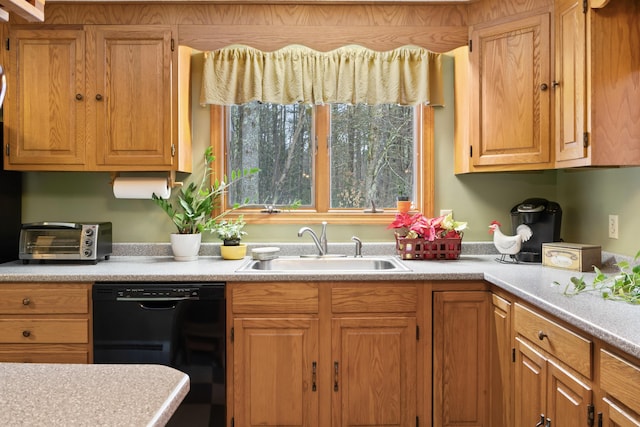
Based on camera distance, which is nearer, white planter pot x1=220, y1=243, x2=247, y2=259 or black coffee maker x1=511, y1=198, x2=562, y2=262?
black coffee maker x1=511, y1=198, x2=562, y2=262

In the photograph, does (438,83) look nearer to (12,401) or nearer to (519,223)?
(519,223)

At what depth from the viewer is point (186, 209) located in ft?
9.29

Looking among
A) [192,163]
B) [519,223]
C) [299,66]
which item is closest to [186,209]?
[192,163]

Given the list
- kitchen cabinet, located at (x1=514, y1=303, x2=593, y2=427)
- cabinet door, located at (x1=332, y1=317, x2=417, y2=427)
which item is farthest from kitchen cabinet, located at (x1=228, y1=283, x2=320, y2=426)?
kitchen cabinet, located at (x1=514, y1=303, x2=593, y2=427)

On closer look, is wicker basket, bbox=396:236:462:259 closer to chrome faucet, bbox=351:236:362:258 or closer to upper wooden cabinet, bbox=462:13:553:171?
chrome faucet, bbox=351:236:362:258

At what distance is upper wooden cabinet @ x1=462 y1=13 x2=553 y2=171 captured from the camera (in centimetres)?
253

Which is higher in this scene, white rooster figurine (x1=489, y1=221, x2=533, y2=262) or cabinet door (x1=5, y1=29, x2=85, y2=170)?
cabinet door (x1=5, y1=29, x2=85, y2=170)

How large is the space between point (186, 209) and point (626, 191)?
219cm

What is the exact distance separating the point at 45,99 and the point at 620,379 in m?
2.79

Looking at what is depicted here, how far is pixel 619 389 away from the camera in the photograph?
1.31 m

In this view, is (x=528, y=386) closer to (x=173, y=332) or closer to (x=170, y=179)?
(x=173, y=332)

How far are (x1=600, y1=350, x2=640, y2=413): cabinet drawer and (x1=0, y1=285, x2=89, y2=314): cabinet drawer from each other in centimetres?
206

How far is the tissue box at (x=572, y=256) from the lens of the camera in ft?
7.54

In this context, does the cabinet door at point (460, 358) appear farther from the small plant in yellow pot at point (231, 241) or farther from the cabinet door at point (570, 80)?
the small plant in yellow pot at point (231, 241)
